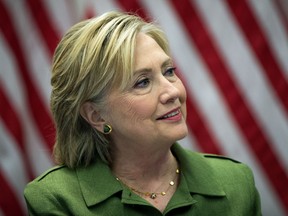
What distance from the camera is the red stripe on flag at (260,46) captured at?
7.84 feet

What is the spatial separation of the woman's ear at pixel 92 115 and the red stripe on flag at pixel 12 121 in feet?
2.20

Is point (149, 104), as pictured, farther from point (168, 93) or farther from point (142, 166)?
point (142, 166)

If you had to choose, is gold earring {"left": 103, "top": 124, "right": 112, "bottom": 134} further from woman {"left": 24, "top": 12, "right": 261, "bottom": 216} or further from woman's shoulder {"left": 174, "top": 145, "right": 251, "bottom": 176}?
woman's shoulder {"left": 174, "top": 145, "right": 251, "bottom": 176}

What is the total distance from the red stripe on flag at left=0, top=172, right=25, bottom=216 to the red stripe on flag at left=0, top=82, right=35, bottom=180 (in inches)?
4.4

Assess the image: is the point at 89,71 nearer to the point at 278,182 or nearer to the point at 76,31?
the point at 76,31

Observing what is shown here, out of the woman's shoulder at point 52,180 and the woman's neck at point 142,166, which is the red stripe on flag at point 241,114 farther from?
the woman's shoulder at point 52,180

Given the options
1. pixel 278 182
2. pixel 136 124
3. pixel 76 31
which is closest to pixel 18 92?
pixel 76 31

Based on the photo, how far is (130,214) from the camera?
1.74m

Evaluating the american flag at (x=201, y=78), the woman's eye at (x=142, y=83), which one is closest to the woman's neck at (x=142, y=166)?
the woman's eye at (x=142, y=83)

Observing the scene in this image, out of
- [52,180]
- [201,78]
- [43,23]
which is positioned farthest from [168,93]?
[43,23]

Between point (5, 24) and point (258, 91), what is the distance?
1115mm

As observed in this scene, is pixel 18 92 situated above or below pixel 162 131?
above

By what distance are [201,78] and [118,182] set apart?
81cm

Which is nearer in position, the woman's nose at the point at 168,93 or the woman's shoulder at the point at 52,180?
the woman's nose at the point at 168,93
